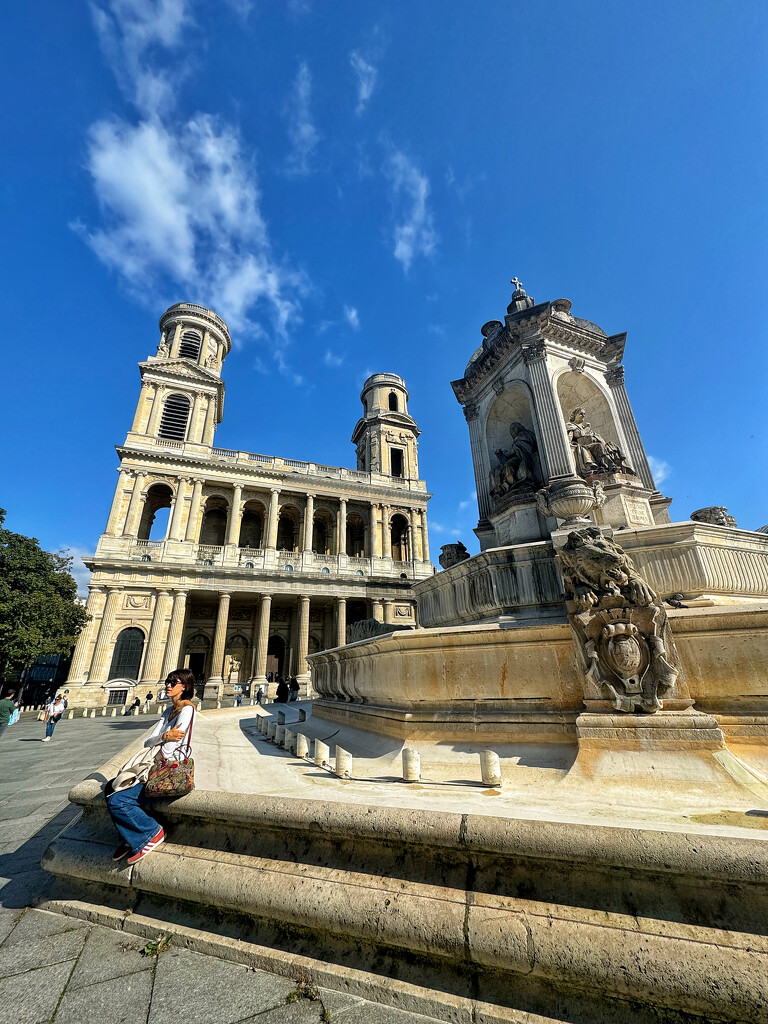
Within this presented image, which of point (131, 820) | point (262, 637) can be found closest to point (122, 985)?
point (131, 820)

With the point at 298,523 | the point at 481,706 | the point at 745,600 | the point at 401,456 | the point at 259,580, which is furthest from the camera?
the point at 401,456

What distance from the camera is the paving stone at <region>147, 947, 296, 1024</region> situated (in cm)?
162

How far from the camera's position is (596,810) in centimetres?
246

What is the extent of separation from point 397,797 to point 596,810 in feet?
4.06

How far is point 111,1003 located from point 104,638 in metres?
26.4

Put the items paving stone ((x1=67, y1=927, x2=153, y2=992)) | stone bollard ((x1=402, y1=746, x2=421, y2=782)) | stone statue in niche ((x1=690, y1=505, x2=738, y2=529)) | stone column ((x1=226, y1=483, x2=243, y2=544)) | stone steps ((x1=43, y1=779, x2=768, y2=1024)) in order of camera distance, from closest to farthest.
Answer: stone steps ((x1=43, y1=779, x2=768, y2=1024)) < paving stone ((x1=67, y1=927, x2=153, y2=992)) < stone bollard ((x1=402, y1=746, x2=421, y2=782)) < stone statue in niche ((x1=690, y1=505, x2=738, y2=529)) < stone column ((x1=226, y1=483, x2=243, y2=544))

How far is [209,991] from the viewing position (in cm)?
176

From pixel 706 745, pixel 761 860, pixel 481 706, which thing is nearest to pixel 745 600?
pixel 706 745

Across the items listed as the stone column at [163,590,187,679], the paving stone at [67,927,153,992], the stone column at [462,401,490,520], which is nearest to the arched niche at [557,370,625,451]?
the stone column at [462,401,490,520]

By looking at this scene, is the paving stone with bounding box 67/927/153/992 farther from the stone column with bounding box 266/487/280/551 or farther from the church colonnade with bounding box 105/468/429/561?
the stone column with bounding box 266/487/280/551

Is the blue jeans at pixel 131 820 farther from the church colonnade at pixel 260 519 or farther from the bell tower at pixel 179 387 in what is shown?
the bell tower at pixel 179 387

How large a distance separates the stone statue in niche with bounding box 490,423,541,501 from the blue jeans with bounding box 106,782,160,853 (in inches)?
→ 225

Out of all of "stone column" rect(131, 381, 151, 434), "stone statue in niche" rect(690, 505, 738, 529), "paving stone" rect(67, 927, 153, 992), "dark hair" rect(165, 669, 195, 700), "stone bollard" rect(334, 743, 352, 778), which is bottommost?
"paving stone" rect(67, 927, 153, 992)

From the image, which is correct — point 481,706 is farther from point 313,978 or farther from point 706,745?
point 313,978
